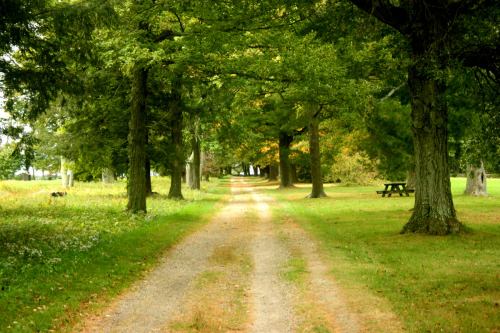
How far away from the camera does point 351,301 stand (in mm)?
6570

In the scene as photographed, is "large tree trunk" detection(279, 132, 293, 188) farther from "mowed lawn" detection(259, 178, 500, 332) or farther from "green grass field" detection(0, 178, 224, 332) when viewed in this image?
"mowed lawn" detection(259, 178, 500, 332)

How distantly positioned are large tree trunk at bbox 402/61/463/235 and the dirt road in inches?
131

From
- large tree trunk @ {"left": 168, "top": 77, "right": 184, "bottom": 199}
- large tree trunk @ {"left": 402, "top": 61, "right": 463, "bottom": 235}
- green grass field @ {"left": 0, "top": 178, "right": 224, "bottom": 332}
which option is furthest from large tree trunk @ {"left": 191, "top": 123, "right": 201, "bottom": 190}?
large tree trunk @ {"left": 402, "top": 61, "right": 463, "bottom": 235}

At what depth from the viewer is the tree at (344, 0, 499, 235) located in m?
9.89

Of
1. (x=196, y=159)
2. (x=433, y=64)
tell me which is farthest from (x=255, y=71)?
(x=196, y=159)

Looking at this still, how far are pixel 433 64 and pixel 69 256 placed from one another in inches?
364

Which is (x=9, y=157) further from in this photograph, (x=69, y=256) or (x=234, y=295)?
(x=234, y=295)

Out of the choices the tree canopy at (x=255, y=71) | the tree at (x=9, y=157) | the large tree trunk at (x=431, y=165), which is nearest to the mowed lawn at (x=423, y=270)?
the large tree trunk at (x=431, y=165)

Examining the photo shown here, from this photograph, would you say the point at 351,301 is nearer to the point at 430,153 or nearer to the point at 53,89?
the point at 430,153

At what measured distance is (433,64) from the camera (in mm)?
9883

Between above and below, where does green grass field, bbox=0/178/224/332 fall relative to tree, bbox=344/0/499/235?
below

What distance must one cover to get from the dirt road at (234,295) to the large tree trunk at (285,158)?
29.0 metres

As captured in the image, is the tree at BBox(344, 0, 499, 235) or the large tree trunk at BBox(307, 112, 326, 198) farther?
the large tree trunk at BBox(307, 112, 326, 198)

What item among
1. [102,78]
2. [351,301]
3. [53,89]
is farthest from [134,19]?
[351,301]
